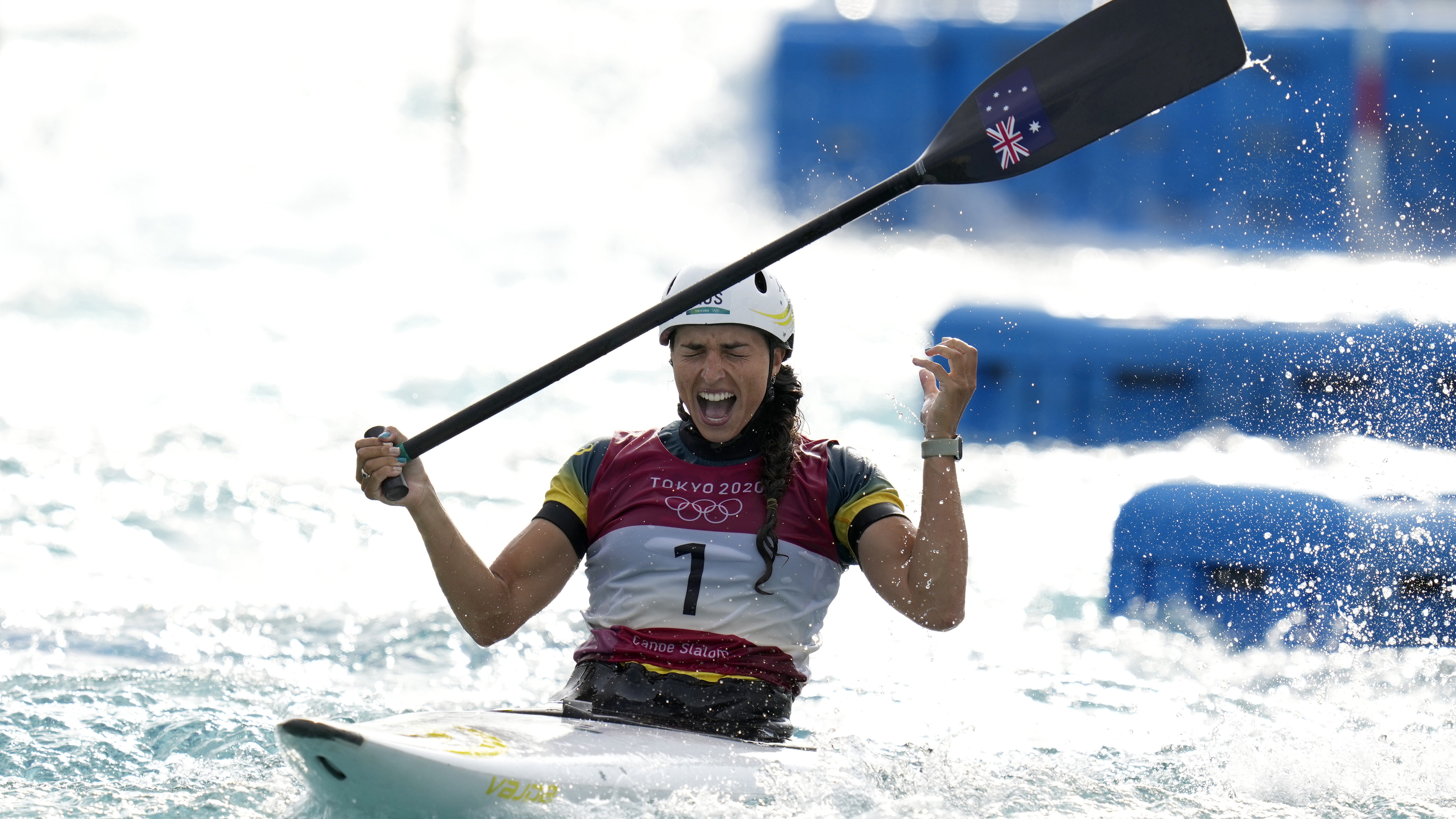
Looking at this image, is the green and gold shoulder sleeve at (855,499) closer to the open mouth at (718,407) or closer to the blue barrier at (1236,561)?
the open mouth at (718,407)

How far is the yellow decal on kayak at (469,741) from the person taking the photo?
254 cm

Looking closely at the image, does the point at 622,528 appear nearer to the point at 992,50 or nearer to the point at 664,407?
the point at 664,407

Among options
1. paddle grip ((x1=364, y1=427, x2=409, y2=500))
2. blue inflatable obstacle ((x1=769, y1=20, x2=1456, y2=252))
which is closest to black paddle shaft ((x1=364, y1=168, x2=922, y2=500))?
paddle grip ((x1=364, y1=427, x2=409, y2=500))

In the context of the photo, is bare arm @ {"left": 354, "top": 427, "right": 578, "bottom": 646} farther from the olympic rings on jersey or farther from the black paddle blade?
the black paddle blade

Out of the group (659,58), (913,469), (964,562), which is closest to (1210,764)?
(964,562)

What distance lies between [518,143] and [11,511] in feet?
29.6

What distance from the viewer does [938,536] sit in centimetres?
278

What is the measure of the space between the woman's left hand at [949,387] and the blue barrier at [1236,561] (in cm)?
350

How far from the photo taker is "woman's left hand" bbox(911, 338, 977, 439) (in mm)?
2742

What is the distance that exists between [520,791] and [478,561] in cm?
58

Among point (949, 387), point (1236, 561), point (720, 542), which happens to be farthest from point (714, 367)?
point (1236, 561)

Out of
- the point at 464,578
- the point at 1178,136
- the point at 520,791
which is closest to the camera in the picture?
the point at 520,791

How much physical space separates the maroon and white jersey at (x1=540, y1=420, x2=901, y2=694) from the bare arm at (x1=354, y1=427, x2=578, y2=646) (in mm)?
77

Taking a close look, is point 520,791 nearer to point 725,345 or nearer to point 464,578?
point 464,578
